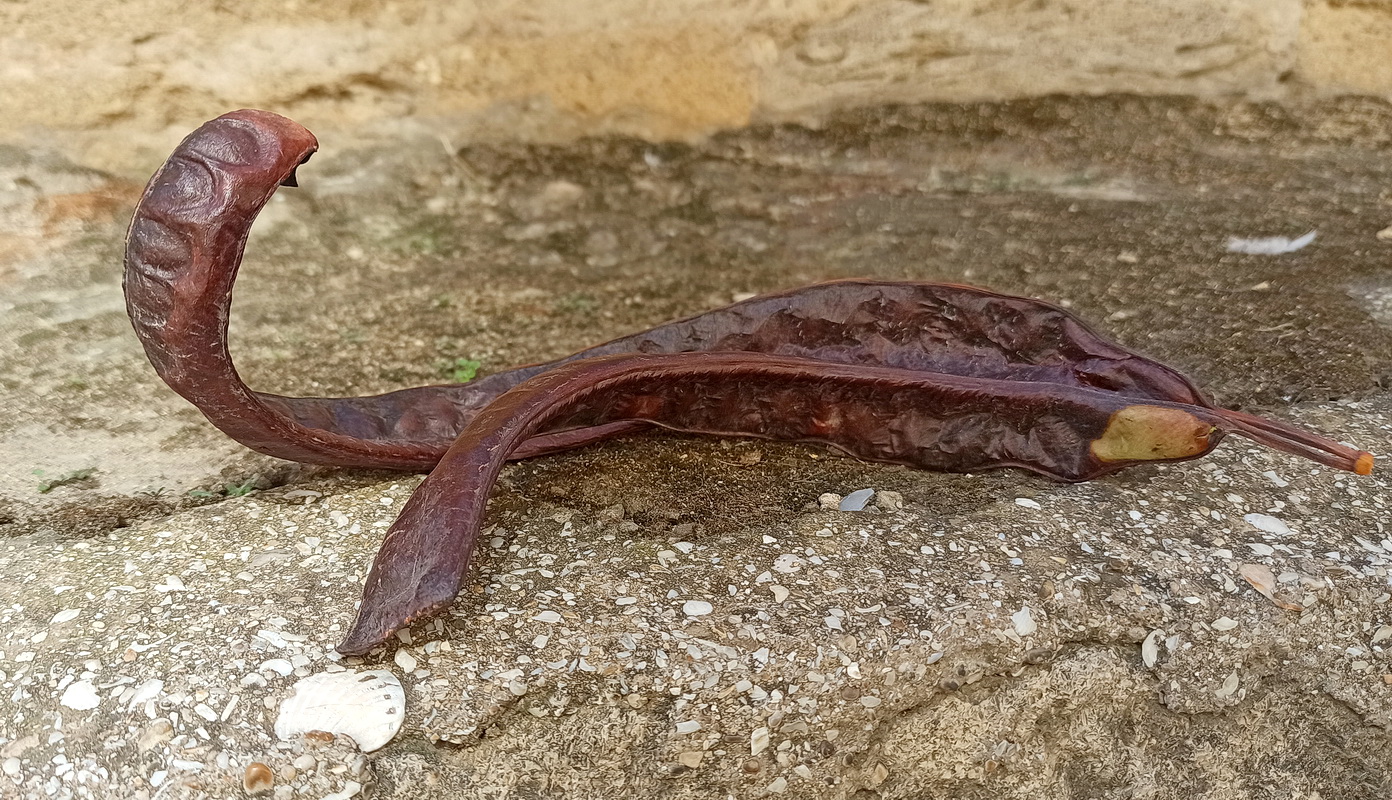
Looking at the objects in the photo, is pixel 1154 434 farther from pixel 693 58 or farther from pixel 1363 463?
pixel 693 58

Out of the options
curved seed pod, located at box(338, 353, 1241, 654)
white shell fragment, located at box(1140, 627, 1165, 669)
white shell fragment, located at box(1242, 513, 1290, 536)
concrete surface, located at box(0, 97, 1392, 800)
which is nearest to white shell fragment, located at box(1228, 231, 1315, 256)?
concrete surface, located at box(0, 97, 1392, 800)

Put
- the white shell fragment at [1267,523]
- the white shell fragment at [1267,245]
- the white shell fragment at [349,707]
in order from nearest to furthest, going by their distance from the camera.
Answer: the white shell fragment at [349,707], the white shell fragment at [1267,523], the white shell fragment at [1267,245]

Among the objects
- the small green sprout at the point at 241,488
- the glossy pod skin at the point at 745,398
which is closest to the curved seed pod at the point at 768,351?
the glossy pod skin at the point at 745,398

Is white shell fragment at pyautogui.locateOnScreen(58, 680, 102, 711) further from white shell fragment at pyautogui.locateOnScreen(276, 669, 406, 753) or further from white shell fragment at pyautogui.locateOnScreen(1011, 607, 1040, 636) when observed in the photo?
white shell fragment at pyautogui.locateOnScreen(1011, 607, 1040, 636)

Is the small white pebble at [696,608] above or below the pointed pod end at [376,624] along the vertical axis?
below

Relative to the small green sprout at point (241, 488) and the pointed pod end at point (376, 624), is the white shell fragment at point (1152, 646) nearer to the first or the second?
the pointed pod end at point (376, 624)

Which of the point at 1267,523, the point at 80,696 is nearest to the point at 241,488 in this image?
the point at 80,696
